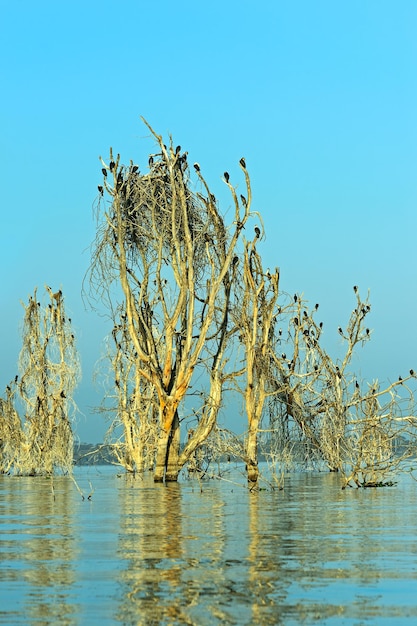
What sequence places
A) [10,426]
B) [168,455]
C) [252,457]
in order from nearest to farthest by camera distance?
[252,457], [168,455], [10,426]

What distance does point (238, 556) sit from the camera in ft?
33.6

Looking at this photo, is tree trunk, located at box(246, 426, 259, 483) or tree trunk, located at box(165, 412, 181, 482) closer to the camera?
tree trunk, located at box(246, 426, 259, 483)

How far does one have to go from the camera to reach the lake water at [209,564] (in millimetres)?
7051

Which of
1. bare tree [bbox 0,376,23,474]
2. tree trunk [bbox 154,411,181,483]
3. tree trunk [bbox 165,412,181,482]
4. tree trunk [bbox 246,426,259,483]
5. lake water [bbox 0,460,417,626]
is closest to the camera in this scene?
lake water [bbox 0,460,417,626]

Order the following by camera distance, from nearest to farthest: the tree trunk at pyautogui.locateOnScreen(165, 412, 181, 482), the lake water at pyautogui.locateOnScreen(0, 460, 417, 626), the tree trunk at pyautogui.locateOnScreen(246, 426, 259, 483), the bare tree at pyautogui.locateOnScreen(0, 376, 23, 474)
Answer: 1. the lake water at pyautogui.locateOnScreen(0, 460, 417, 626)
2. the tree trunk at pyautogui.locateOnScreen(246, 426, 259, 483)
3. the tree trunk at pyautogui.locateOnScreen(165, 412, 181, 482)
4. the bare tree at pyautogui.locateOnScreen(0, 376, 23, 474)

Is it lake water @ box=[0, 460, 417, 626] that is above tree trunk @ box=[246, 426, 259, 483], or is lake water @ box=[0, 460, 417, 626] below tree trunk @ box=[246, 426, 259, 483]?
below

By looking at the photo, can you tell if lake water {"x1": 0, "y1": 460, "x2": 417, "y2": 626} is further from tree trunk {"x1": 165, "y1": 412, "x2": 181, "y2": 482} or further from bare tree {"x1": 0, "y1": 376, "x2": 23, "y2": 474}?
bare tree {"x1": 0, "y1": 376, "x2": 23, "y2": 474}

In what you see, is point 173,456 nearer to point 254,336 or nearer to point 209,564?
point 254,336

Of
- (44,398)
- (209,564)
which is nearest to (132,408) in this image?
(44,398)

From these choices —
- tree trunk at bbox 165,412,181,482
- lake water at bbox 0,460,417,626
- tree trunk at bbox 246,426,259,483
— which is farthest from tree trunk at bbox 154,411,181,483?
lake water at bbox 0,460,417,626

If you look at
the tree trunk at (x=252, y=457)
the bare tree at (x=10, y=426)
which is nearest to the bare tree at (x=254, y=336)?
the tree trunk at (x=252, y=457)

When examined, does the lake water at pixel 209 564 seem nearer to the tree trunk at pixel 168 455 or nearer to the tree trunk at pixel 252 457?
the tree trunk at pixel 252 457

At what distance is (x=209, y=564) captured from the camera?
9586 millimetres

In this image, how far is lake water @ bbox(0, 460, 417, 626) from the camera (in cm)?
705
